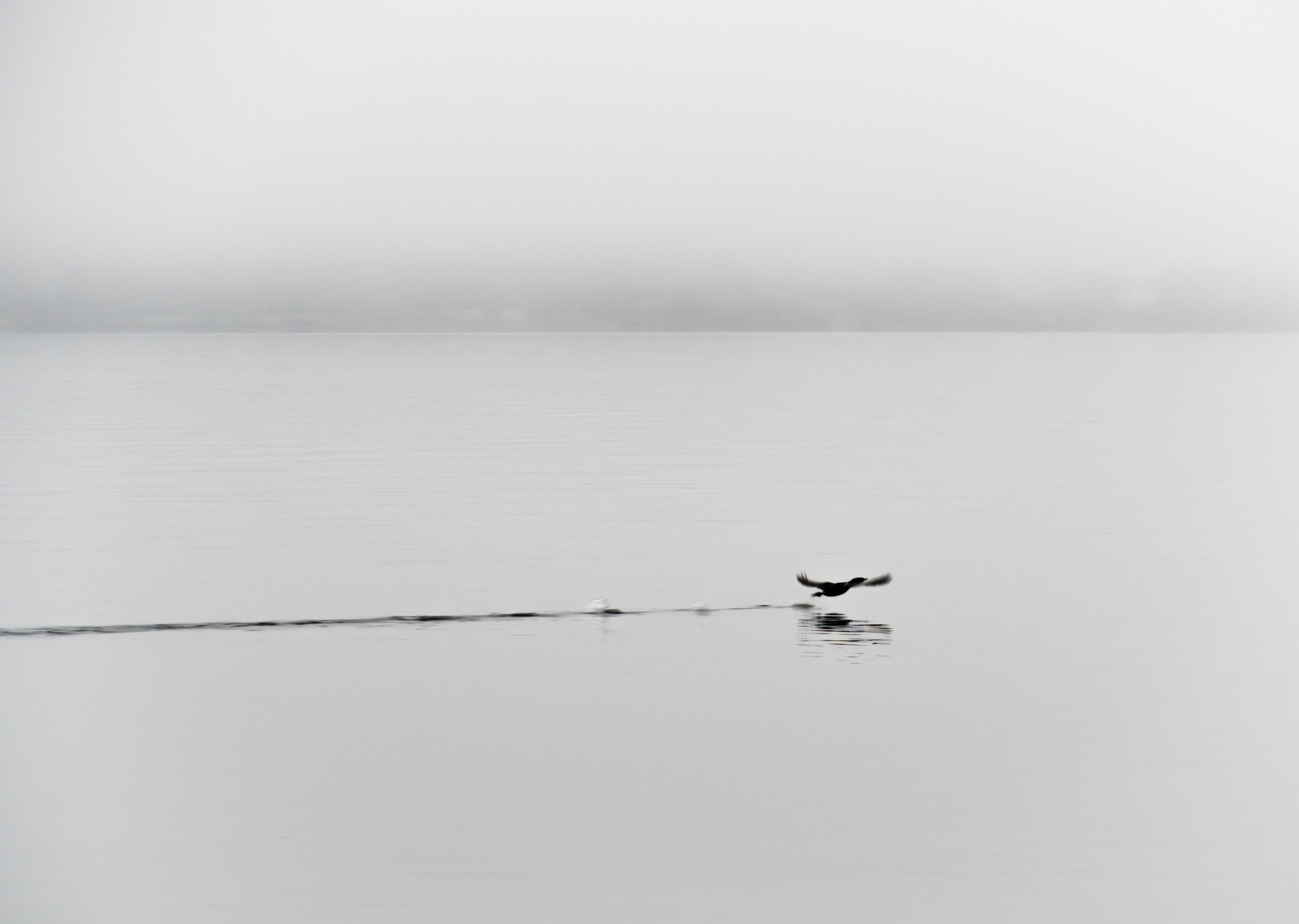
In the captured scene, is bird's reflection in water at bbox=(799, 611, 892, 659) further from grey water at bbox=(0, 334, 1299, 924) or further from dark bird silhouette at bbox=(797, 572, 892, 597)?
dark bird silhouette at bbox=(797, 572, 892, 597)

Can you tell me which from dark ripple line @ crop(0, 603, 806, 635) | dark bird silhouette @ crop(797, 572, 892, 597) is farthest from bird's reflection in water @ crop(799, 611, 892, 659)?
dark ripple line @ crop(0, 603, 806, 635)

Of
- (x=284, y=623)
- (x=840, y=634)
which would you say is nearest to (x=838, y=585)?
(x=840, y=634)

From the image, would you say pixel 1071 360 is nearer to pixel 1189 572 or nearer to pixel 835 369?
pixel 835 369

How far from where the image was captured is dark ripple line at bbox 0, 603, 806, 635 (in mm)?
17031

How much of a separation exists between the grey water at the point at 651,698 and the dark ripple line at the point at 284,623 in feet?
0.72

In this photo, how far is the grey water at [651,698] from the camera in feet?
32.4

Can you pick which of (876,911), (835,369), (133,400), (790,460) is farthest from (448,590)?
(835,369)

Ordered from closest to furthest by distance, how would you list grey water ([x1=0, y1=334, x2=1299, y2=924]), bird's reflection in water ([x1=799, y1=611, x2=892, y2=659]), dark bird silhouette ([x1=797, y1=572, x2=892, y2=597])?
grey water ([x1=0, y1=334, x2=1299, y2=924])
bird's reflection in water ([x1=799, y1=611, x2=892, y2=659])
dark bird silhouette ([x1=797, y1=572, x2=892, y2=597])

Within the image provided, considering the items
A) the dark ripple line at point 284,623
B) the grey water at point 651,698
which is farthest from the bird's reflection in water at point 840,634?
the dark ripple line at point 284,623

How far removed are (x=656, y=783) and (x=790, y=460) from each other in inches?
1011

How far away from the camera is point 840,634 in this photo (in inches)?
653

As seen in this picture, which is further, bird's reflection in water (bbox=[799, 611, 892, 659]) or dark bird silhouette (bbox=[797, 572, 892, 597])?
dark bird silhouette (bbox=[797, 572, 892, 597])

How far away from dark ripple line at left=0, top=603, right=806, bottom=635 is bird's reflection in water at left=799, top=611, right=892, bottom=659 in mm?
621

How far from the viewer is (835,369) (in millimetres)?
107250
